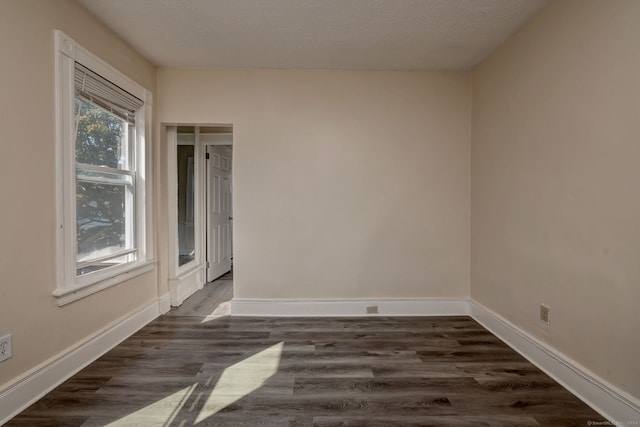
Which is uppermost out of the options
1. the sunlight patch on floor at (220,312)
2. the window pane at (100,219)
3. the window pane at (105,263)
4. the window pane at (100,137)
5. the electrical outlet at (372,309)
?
the window pane at (100,137)

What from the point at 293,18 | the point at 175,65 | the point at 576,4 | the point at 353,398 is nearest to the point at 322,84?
the point at 293,18

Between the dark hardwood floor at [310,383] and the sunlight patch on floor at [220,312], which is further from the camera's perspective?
the sunlight patch on floor at [220,312]

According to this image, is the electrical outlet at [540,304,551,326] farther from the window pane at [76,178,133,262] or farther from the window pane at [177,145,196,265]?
the window pane at [177,145,196,265]

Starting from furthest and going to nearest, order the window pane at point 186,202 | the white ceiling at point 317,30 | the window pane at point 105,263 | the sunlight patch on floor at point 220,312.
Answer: the window pane at point 186,202 < the sunlight patch on floor at point 220,312 < the window pane at point 105,263 < the white ceiling at point 317,30

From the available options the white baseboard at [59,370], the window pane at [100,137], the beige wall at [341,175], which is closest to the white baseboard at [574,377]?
the beige wall at [341,175]

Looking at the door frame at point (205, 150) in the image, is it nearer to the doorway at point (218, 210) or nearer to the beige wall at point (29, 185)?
the doorway at point (218, 210)

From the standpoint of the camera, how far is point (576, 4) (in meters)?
1.91

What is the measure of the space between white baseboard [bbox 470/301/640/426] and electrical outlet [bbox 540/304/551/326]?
0.51ft

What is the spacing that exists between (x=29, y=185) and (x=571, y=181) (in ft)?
10.5

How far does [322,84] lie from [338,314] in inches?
91.1

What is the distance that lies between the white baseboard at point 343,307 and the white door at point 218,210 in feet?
5.05

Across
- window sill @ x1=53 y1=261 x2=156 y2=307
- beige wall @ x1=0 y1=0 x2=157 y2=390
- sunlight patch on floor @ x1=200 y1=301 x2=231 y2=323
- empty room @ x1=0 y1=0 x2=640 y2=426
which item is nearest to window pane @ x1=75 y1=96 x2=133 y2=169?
empty room @ x1=0 y1=0 x2=640 y2=426

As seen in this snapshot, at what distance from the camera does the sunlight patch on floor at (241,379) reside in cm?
179

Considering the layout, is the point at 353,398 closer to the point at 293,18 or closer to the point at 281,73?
the point at 293,18
